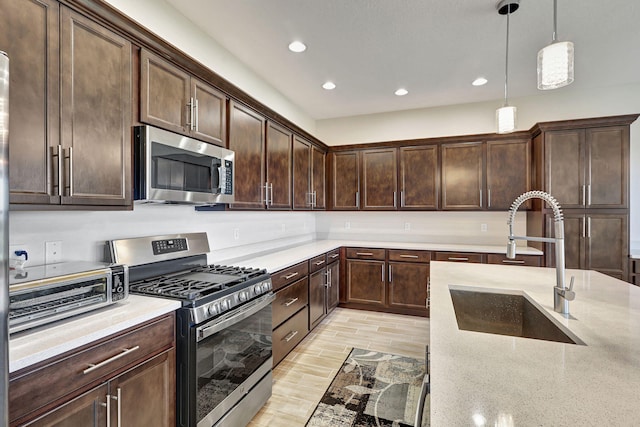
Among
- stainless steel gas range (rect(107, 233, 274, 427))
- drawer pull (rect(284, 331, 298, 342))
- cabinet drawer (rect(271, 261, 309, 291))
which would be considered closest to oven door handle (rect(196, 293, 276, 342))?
stainless steel gas range (rect(107, 233, 274, 427))

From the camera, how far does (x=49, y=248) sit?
1.59 m

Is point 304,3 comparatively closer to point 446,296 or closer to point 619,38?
point 446,296

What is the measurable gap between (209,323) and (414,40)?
274cm

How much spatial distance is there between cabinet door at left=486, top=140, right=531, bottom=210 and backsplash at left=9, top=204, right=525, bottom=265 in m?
0.33

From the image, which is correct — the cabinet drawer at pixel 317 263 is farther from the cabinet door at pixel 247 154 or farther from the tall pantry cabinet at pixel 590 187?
the tall pantry cabinet at pixel 590 187

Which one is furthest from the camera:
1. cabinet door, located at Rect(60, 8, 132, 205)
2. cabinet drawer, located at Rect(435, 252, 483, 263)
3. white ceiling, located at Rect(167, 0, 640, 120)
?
cabinet drawer, located at Rect(435, 252, 483, 263)

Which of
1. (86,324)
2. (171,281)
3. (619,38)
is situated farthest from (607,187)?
(86,324)

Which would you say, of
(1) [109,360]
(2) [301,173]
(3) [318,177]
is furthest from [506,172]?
(1) [109,360]

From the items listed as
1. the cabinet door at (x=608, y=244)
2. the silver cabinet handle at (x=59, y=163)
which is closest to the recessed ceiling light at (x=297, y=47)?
the silver cabinet handle at (x=59, y=163)

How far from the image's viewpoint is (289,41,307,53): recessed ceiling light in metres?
2.73

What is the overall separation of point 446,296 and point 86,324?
5.46 ft

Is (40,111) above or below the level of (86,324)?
above

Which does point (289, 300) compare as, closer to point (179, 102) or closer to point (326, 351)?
point (326, 351)

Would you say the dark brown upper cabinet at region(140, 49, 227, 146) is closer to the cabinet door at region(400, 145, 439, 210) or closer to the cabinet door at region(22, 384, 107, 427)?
the cabinet door at region(22, 384, 107, 427)
